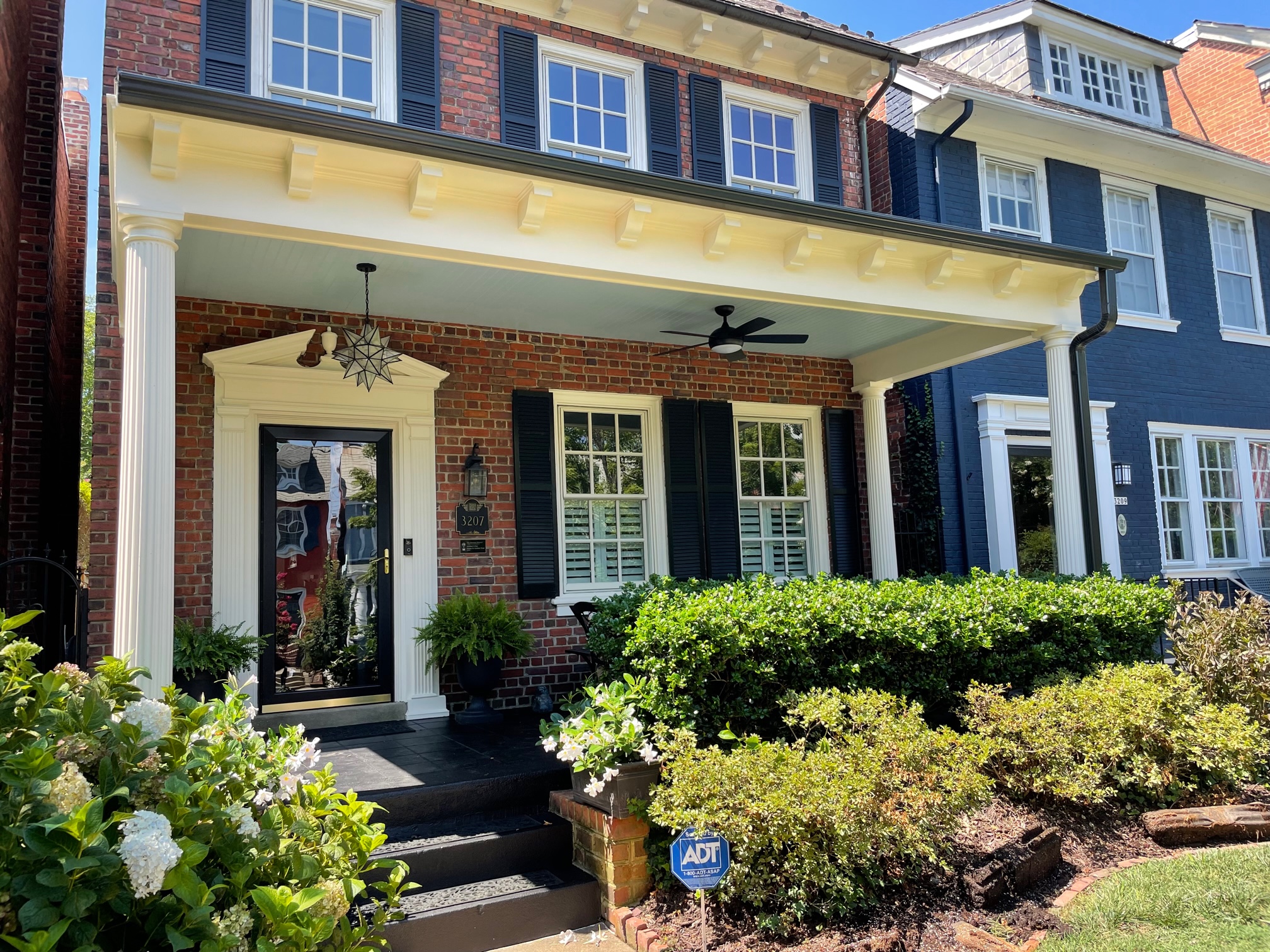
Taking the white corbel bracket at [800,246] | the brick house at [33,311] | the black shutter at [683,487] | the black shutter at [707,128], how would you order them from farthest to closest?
the black shutter at [707,128], the black shutter at [683,487], the brick house at [33,311], the white corbel bracket at [800,246]

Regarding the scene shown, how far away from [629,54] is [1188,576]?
8.75 m

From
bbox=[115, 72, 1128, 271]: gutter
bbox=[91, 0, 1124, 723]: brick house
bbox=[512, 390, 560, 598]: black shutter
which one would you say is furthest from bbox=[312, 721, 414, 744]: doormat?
bbox=[115, 72, 1128, 271]: gutter

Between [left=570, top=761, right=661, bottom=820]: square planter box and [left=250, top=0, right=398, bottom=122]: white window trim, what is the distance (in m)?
5.13

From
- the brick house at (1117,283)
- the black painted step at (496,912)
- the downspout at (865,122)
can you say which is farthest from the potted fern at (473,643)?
the downspout at (865,122)

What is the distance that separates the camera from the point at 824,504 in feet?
27.9

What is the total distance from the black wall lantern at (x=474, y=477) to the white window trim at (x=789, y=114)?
3.52 m

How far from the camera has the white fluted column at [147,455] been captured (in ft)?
12.6

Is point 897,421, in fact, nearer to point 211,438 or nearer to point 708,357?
point 708,357

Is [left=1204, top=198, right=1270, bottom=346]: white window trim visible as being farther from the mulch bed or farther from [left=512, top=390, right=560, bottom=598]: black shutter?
the mulch bed

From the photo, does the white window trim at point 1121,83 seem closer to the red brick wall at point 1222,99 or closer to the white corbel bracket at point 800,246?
the red brick wall at point 1222,99

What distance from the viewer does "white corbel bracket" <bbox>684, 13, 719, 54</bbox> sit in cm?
774

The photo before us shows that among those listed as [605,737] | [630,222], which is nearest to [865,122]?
[630,222]

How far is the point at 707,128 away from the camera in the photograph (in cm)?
802

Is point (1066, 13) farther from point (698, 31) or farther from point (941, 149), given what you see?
point (698, 31)
